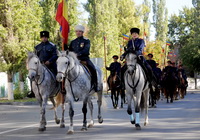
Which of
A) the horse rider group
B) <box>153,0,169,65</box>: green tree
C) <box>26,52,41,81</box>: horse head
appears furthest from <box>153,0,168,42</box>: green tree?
<box>26,52,41,81</box>: horse head

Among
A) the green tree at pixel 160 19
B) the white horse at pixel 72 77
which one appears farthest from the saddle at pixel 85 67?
the green tree at pixel 160 19

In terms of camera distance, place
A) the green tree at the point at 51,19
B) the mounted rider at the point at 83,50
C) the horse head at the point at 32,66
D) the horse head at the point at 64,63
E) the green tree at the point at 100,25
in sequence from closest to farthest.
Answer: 1. the horse head at the point at 64,63
2. the horse head at the point at 32,66
3. the mounted rider at the point at 83,50
4. the green tree at the point at 51,19
5. the green tree at the point at 100,25

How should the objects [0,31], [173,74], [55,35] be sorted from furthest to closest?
[55,35]
[0,31]
[173,74]

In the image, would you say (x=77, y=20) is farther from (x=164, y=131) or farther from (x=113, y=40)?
(x=164, y=131)

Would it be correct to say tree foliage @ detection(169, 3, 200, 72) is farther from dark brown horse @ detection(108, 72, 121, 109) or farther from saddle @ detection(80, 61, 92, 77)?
saddle @ detection(80, 61, 92, 77)

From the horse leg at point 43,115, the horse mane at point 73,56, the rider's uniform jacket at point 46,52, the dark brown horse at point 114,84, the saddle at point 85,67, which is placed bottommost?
the horse leg at point 43,115

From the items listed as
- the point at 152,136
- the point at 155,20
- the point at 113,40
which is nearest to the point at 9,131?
the point at 152,136

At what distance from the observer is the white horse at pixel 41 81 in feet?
39.6

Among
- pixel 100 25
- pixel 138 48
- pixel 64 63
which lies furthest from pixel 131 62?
pixel 100 25

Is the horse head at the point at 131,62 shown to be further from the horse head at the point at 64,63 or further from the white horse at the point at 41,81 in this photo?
the white horse at the point at 41,81

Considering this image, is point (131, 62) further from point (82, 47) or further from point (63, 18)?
point (63, 18)

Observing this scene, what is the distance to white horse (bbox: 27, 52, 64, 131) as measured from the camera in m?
12.1

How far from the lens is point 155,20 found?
97.9 m

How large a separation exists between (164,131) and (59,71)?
2981 millimetres
